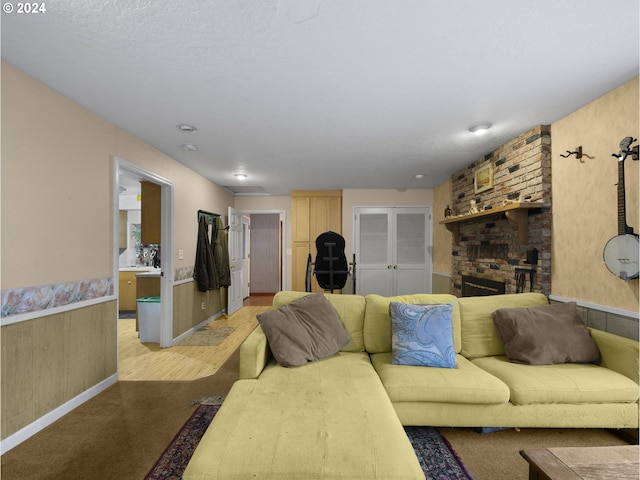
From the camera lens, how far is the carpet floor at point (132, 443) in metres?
1.77

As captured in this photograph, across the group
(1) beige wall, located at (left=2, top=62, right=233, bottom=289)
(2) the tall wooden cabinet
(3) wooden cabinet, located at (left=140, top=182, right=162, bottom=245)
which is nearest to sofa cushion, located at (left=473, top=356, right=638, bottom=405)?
(1) beige wall, located at (left=2, top=62, right=233, bottom=289)

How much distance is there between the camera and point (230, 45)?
1.79 m

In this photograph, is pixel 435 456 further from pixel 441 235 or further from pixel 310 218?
pixel 310 218

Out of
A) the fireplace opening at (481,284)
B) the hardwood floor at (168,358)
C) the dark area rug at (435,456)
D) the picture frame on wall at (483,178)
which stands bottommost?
the hardwood floor at (168,358)

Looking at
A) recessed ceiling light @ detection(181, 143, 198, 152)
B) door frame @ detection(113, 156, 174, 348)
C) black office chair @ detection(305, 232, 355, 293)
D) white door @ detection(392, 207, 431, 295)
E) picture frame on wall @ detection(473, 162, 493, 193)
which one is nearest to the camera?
recessed ceiling light @ detection(181, 143, 198, 152)

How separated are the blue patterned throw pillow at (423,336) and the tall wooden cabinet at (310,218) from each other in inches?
155

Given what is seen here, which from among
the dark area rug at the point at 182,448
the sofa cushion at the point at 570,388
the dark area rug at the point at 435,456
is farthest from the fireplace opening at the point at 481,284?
the dark area rug at the point at 182,448

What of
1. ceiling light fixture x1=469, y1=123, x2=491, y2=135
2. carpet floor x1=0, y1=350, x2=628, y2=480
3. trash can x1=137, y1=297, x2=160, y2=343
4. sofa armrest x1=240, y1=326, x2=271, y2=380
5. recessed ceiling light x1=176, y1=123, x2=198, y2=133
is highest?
ceiling light fixture x1=469, y1=123, x2=491, y2=135

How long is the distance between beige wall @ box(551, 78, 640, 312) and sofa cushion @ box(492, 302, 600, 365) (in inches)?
11.2

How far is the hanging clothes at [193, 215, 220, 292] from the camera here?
4738 mm

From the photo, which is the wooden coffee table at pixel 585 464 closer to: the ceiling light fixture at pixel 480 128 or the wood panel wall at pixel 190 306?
the ceiling light fixture at pixel 480 128

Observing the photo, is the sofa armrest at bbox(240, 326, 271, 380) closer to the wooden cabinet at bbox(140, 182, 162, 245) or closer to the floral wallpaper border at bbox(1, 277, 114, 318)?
the floral wallpaper border at bbox(1, 277, 114, 318)

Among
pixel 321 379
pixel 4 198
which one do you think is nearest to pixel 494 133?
pixel 321 379

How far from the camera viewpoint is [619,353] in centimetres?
212
